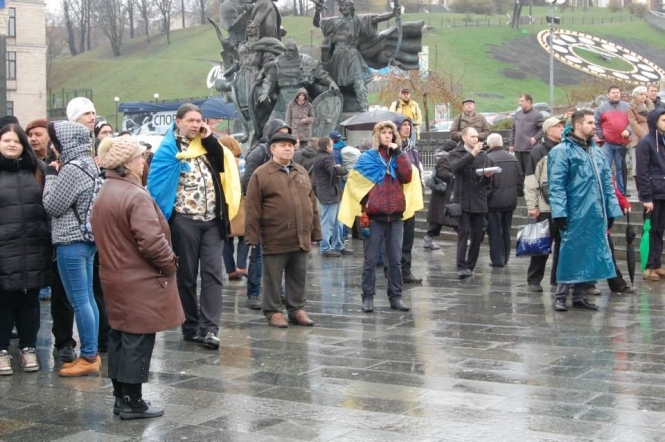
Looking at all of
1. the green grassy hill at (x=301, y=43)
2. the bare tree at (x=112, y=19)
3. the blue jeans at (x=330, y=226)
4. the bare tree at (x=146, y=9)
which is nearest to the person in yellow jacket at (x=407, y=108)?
the blue jeans at (x=330, y=226)

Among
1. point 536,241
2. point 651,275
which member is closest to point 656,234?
point 651,275

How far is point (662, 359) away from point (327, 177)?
832 centimetres

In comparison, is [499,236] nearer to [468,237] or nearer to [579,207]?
[468,237]

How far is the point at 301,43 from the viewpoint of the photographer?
78562 millimetres

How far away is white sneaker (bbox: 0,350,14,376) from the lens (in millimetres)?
7578

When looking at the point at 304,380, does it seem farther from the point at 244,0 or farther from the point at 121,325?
the point at 244,0

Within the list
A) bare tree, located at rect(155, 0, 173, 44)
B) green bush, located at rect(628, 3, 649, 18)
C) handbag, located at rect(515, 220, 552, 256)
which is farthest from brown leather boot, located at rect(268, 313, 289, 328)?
green bush, located at rect(628, 3, 649, 18)

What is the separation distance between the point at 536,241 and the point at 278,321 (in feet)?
10.5

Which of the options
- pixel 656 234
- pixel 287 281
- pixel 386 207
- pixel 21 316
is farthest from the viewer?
pixel 656 234

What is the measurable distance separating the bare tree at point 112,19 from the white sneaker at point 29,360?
A: 3530 inches

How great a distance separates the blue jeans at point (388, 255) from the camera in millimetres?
10148

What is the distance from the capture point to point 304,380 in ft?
23.3

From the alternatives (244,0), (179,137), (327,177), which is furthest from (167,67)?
(179,137)

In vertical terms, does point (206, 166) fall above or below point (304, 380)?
above
